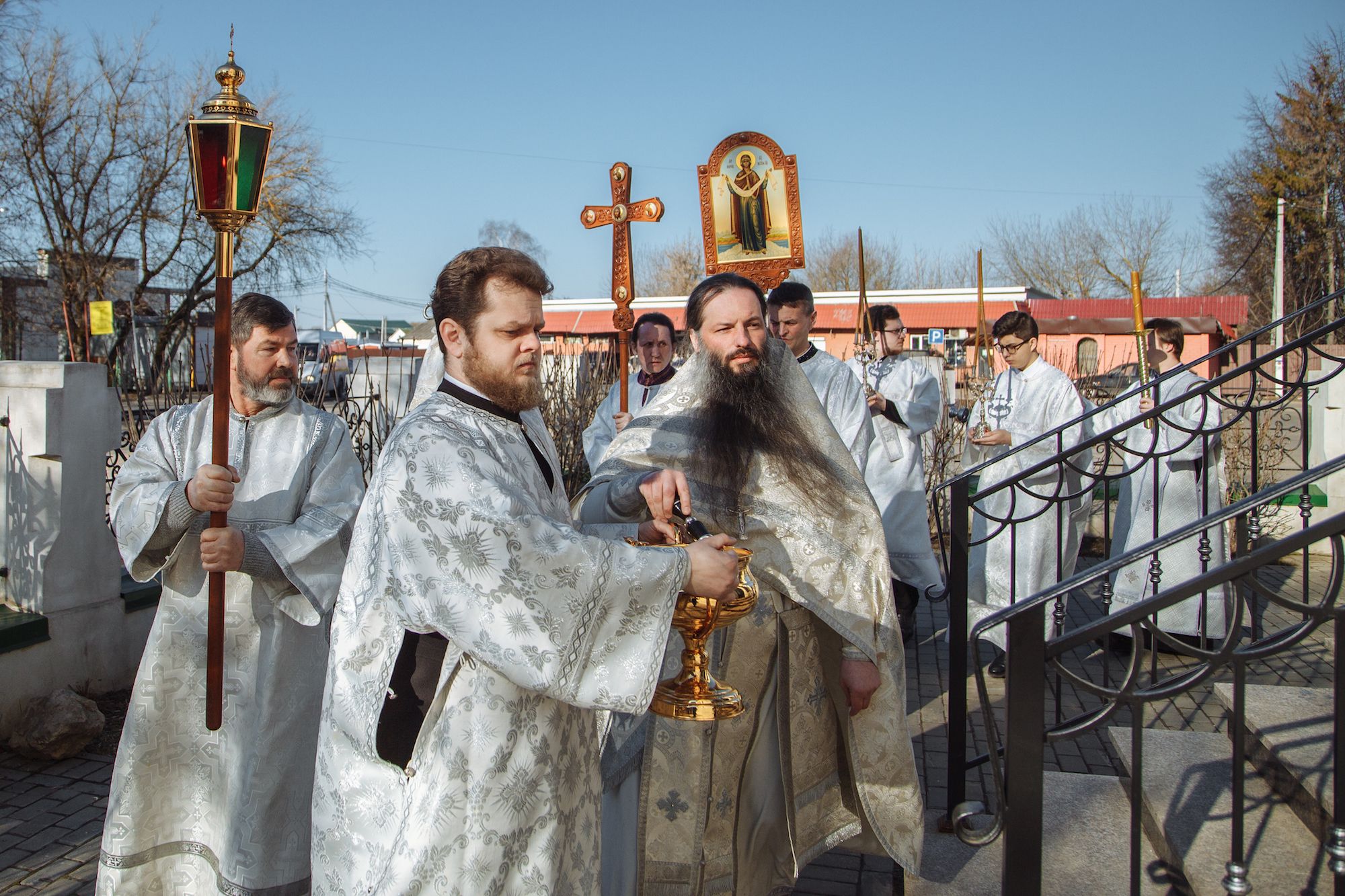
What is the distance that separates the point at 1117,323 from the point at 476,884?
23832 millimetres

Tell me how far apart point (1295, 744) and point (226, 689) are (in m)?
3.24

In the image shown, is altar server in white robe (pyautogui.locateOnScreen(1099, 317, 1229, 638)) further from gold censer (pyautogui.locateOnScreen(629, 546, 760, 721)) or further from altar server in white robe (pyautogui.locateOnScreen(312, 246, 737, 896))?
altar server in white robe (pyautogui.locateOnScreen(312, 246, 737, 896))

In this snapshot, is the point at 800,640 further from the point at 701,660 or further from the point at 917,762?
the point at 917,762

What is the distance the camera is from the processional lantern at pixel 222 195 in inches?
108

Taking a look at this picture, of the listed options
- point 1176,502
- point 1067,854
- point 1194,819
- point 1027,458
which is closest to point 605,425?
point 1027,458

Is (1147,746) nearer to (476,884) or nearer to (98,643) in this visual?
(476,884)

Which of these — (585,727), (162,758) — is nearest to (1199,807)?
(585,727)

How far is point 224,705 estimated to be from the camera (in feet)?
10.2

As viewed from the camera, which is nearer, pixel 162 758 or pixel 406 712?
pixel 406 712

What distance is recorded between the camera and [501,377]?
220 cm

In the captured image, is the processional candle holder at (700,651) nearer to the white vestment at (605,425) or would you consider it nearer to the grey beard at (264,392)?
the grey beard at (264,392)

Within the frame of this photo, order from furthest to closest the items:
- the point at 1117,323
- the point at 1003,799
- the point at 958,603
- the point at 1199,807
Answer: the point at 1117,323
the point at 958,603
the point at 1199,807
the point at 1003,799

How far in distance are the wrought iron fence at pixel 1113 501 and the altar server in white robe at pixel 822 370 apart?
0.42 meters

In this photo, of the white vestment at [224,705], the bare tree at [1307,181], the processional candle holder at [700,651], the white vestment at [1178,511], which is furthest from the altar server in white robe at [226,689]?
the bare tree at [1307,181]
